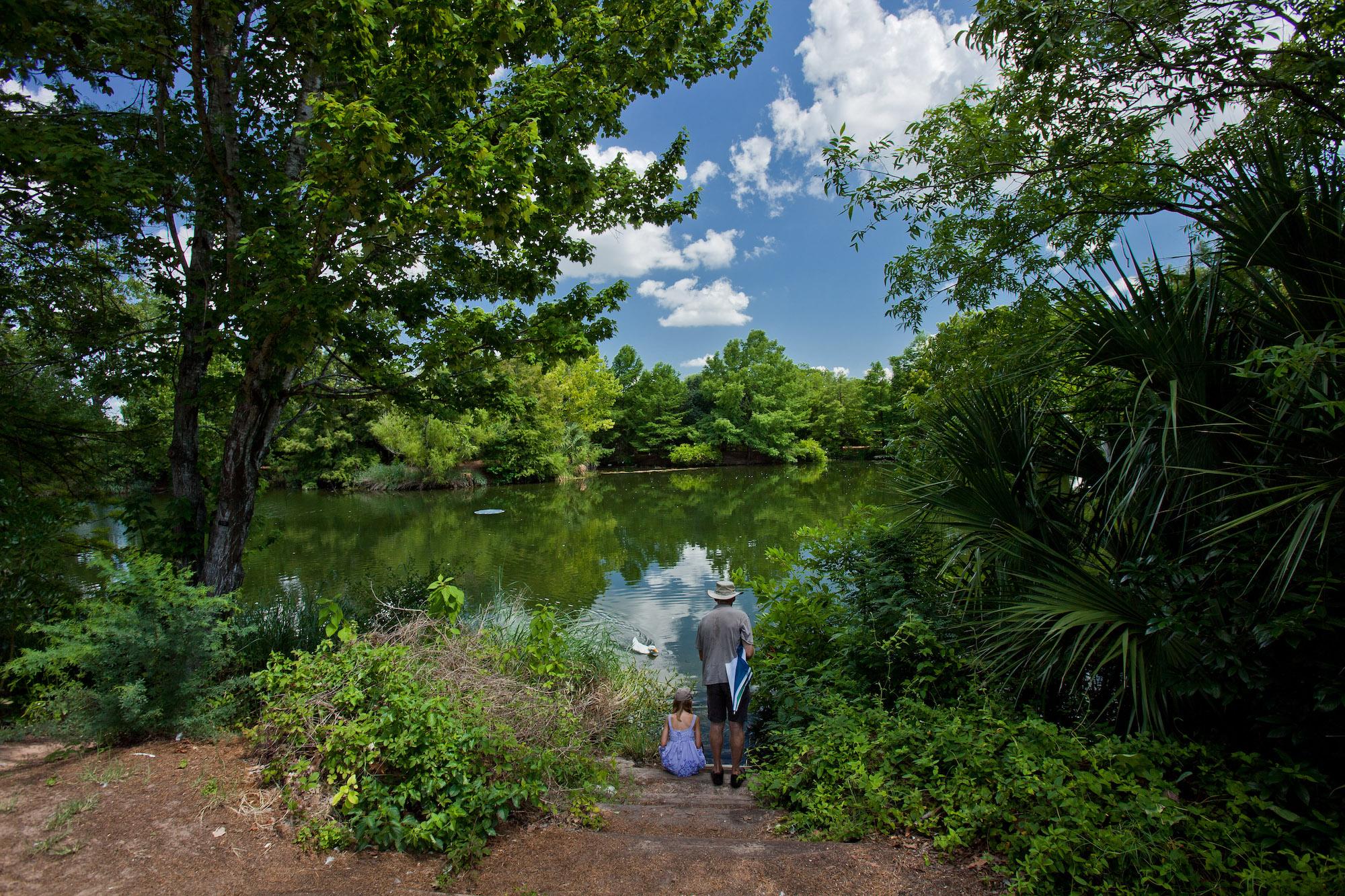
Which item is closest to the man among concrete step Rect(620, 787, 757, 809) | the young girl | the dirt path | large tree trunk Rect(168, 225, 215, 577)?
the young girl

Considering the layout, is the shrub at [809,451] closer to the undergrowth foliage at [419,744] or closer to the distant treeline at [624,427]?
the distant treeline at [624,427]

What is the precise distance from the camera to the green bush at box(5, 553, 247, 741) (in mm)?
3564

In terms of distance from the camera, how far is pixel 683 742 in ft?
16.1

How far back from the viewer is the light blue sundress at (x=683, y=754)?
483 centimetres

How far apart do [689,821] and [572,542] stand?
531 inches

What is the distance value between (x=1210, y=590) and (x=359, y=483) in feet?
117

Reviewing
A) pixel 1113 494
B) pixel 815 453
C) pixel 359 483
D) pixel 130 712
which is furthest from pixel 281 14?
pixel 815 453

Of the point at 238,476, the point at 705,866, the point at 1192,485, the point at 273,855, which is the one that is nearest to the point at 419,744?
the point at 273,855

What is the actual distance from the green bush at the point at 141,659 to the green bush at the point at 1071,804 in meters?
3.78

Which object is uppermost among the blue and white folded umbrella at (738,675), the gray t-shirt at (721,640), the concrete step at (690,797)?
the gray t-shirt at (721,640)

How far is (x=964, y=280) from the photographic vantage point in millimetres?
5676

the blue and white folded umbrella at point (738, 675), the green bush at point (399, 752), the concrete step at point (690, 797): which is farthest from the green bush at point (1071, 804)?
the green bush at point (399, 752)

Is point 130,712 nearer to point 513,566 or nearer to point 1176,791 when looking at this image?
point 1176,791

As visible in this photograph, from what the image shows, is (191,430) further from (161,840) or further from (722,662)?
(722,662)
